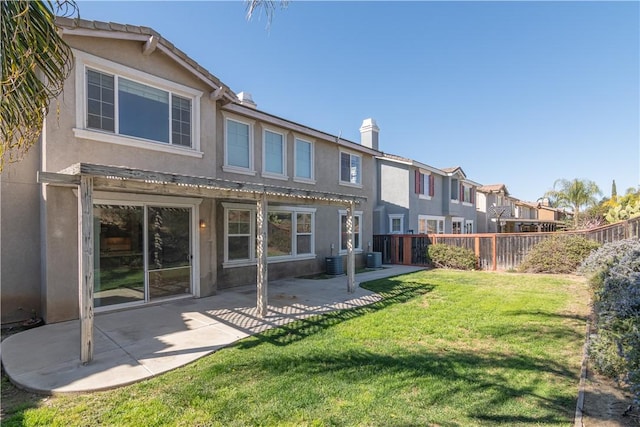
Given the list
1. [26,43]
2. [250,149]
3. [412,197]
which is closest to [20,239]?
[26,43]

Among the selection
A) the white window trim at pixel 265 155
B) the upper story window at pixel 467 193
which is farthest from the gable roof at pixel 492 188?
the white window trim at pixel 265 155

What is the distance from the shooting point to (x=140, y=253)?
852 cm

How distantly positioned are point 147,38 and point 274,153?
563 cm

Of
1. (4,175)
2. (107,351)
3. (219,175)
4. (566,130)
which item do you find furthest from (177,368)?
(566,130)

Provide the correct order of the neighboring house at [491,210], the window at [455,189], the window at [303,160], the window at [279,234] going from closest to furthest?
the window at [279,234] < the window at [303,160] < the window at [455,189] < the neighboring house at [491,210]

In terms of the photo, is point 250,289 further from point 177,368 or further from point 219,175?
point 177,368

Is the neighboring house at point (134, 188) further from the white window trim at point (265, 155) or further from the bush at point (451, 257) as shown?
the bush at point (451, 257)

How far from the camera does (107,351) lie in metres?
5.56

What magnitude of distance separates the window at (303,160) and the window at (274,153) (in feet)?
2.59

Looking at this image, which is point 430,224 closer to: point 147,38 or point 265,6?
point 147,38

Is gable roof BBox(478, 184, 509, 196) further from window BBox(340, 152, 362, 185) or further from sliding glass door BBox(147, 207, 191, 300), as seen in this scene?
sliding glass door BBox(147, 207, 191, 300)

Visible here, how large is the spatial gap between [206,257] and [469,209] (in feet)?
84.4

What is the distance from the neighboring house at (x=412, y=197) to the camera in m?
20.7

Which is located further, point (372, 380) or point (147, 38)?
point (147, 38)
